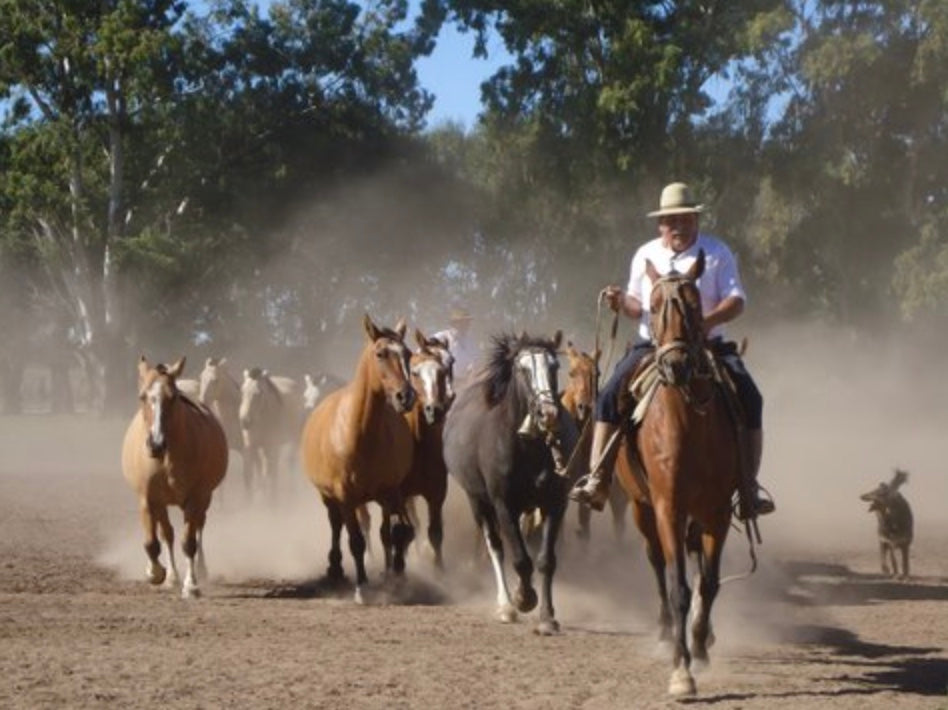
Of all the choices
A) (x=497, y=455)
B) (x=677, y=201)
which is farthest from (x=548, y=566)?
(x=677, y=201)

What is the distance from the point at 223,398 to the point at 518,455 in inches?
577

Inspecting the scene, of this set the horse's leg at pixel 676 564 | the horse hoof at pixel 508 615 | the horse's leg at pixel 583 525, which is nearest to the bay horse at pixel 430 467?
the horse's leg at pixel 583 525

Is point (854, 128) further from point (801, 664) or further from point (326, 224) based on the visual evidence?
point (801, 664)

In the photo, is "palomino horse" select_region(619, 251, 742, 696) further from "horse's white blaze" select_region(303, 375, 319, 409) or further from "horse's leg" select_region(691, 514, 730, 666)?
"horse's white blaze" select_region(303, 375, 319, 409)

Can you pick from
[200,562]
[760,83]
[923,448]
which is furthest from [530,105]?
[200,562]

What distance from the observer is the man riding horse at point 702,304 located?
1131 cm

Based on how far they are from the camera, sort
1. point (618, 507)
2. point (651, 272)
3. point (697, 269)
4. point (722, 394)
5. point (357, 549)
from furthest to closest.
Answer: point (618, 507), point (357, 549), point (722, 394), point (651, 272), point (697, 269)

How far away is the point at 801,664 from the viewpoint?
11.8m

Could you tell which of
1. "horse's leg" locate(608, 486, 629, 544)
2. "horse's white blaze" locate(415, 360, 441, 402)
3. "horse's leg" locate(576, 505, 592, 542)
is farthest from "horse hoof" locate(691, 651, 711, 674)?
"horse's leg" locate(608, 486, 629, 544)

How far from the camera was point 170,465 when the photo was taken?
630 inches

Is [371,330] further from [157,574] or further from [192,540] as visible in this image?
[157,574]

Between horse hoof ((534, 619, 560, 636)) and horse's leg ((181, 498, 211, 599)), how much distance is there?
358 cm

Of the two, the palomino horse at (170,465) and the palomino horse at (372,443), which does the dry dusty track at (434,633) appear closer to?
the palomino horse at (170,465)

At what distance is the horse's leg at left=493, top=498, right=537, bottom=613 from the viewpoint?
13766mm
